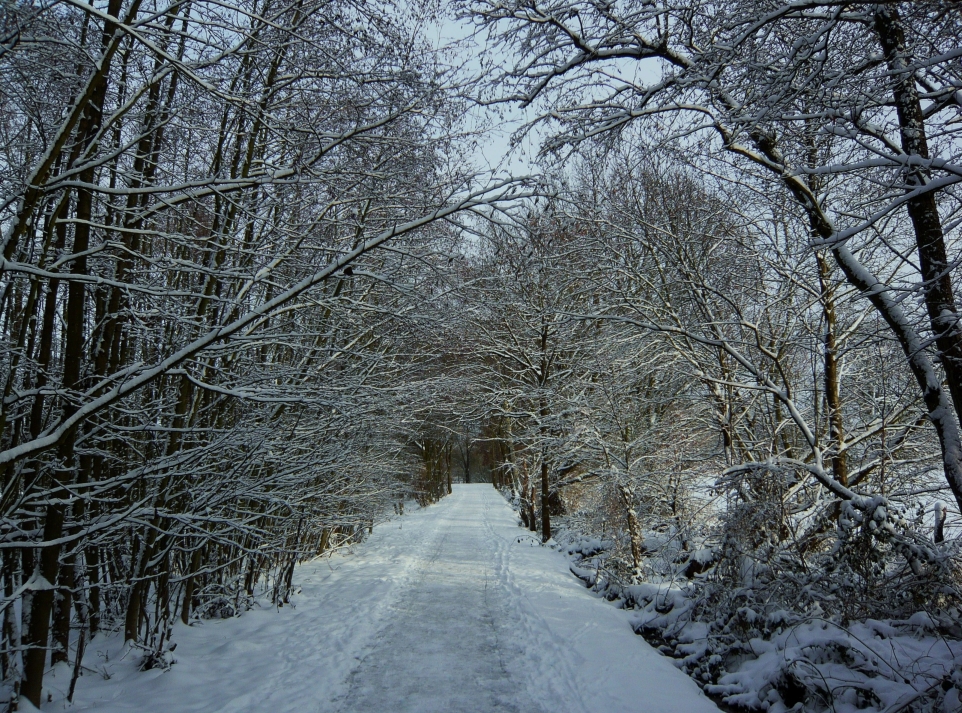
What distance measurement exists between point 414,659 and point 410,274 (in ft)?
13.3

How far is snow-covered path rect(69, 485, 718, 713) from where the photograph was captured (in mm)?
4840

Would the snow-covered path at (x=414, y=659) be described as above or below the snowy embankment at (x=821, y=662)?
below

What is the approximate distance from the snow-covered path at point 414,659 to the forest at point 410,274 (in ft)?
1.41

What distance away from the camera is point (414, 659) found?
5.98 meters

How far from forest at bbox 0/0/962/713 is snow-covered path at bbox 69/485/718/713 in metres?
0.43

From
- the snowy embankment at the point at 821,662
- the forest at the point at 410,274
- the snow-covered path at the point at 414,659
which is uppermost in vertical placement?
the forest at the point at 410,274

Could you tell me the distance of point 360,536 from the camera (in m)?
15.3

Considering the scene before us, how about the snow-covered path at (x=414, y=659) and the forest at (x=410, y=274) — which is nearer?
the forest at (x=410, y=274)

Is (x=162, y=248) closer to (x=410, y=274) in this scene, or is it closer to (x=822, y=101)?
(x=410, y=274)

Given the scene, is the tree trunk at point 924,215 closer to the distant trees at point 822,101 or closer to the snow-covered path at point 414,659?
the distant trees at point 822,101

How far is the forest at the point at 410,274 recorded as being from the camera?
381cm

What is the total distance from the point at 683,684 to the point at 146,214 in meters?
6.03

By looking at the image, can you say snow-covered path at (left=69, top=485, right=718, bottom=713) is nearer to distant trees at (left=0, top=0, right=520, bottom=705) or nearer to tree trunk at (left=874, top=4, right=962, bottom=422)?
distant trees at (left=0, top=0, right=520, bottom=705)

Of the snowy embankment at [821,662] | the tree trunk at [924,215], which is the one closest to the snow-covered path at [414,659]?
the snowy embankment at [821,662]
